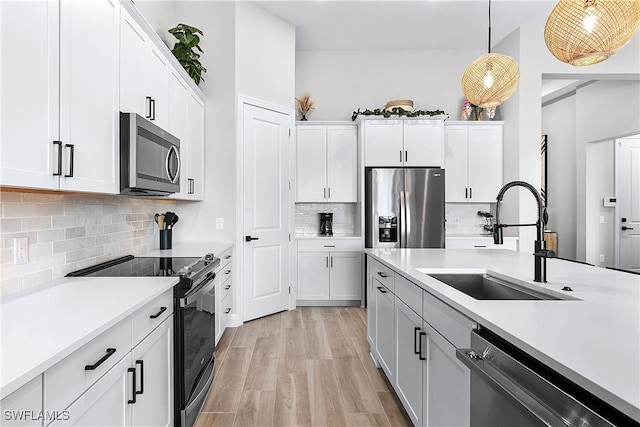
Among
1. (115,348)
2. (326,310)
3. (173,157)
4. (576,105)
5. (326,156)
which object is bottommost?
(326,310)

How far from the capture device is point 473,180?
5.09 meters

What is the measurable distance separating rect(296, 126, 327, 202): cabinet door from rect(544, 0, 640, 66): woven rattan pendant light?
10.4 ft

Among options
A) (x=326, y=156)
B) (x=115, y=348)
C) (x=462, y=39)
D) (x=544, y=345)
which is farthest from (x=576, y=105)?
(x=115, y=348)

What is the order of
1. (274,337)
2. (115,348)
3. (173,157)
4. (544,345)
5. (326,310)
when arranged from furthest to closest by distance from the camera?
(326,310)
(274,337)
(173,157)
(115,348)
(544,345)

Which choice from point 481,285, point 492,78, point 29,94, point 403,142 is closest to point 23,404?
point 29,94

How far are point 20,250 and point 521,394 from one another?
6.55 ft

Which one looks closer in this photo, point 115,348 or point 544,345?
point 544,345

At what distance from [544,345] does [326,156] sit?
420cm

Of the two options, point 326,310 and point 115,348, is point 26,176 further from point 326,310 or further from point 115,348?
point 326,310

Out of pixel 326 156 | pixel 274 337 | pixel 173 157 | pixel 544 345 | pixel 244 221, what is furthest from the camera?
pixel 326 156

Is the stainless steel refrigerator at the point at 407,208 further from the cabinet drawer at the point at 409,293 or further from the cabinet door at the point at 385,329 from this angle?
the cabinet drawer at the point at 409,293

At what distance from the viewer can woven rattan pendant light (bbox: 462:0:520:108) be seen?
2586 mm

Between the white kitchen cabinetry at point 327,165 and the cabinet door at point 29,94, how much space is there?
3.59 m

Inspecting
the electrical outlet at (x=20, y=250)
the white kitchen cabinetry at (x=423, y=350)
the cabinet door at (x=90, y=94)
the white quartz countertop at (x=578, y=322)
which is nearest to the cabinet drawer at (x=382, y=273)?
the white kitchen cabinetry at (x=423, y=350)
